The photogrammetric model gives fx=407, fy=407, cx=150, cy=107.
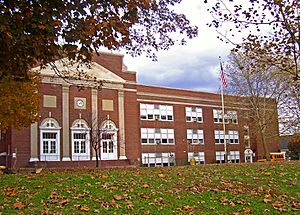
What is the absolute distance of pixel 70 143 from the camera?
1687 inches

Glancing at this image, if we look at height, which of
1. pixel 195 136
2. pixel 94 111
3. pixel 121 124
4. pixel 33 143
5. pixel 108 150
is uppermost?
pixel 94 111

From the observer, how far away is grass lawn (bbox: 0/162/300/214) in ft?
31.6

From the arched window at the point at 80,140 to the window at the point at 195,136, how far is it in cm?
1677

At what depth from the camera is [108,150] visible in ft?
149

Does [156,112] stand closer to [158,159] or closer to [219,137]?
[158,159]

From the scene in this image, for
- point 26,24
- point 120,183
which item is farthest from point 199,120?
point 26,24

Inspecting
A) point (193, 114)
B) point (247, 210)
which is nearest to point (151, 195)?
point (247, 210)

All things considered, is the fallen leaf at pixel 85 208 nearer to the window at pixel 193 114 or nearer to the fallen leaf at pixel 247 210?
the fallen leaf at pixel 247 210

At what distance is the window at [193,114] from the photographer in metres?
56.2

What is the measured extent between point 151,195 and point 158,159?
40589 mm

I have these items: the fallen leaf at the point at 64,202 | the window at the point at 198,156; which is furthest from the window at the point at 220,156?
the fallen leaf at the point at 64,202

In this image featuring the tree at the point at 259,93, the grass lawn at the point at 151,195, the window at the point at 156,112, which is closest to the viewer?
the grass lawn at the point at 151,195

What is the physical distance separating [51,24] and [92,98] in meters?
36.9

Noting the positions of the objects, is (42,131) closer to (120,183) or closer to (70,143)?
(70,143)
